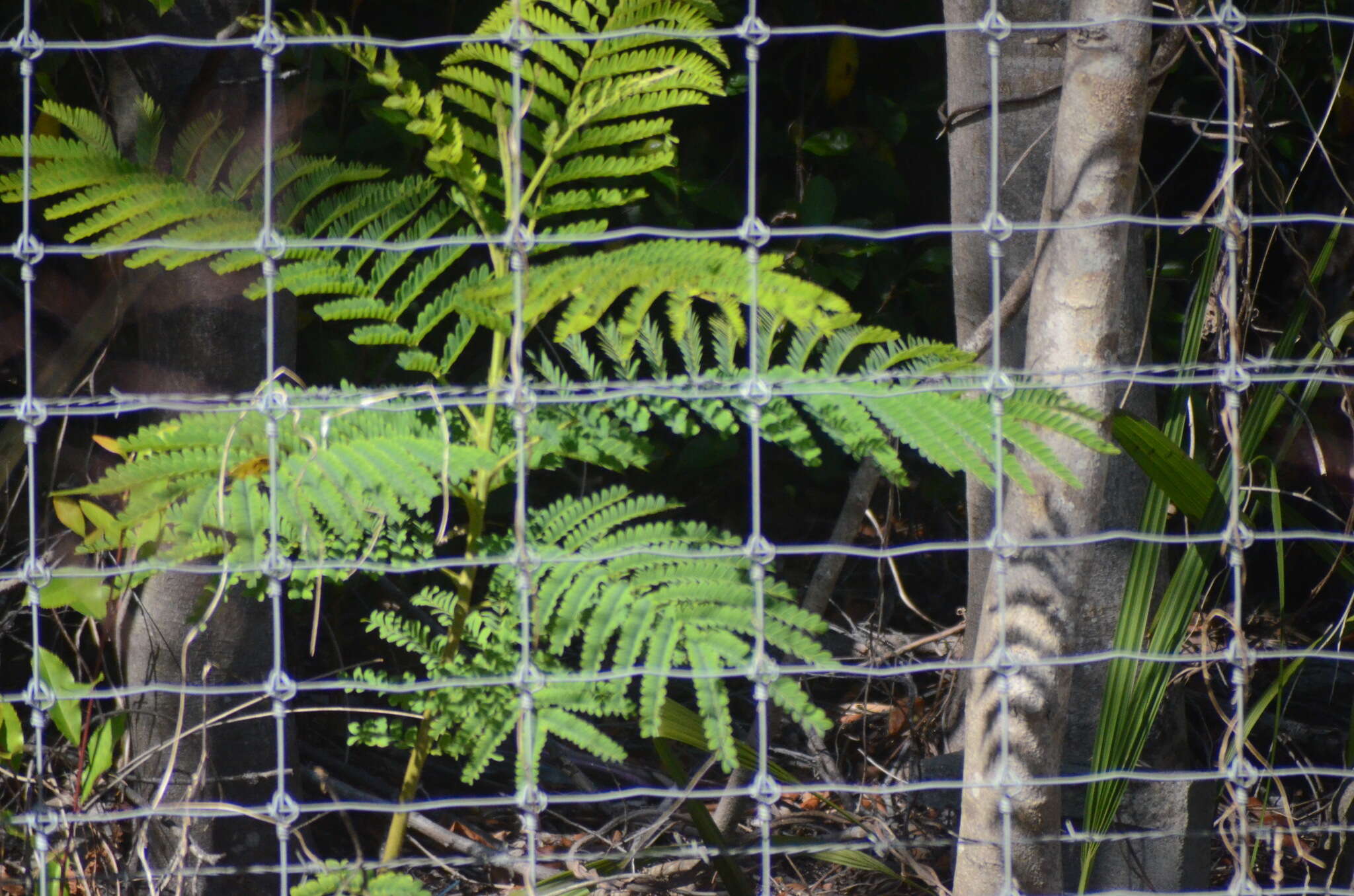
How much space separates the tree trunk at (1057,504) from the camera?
166cm

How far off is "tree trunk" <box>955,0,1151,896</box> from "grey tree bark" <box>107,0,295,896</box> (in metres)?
1.10

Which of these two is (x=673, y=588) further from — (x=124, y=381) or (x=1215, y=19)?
(x=124, y=381)

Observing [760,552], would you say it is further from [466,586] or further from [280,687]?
[280,687]

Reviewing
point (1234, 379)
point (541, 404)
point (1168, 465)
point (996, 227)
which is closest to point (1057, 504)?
point (1168, 465)

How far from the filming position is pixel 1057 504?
5.74ft

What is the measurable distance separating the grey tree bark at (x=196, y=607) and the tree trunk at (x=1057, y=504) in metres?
1.10

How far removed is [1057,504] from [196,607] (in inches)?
52.3

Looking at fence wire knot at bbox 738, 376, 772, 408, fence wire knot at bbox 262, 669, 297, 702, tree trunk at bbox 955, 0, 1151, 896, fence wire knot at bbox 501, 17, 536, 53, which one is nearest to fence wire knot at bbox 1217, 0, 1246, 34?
tree trunk at bbox 955, 0, 1151, 896

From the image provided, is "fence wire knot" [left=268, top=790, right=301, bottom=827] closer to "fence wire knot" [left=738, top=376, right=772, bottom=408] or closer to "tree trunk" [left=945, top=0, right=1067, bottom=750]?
"fence wire knot" [left=738, top=376, right=772, bottom=408]

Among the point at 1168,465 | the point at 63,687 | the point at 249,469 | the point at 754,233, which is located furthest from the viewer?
the point at 63,687

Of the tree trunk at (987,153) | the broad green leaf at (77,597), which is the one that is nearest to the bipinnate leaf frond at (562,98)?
the tree trunk at (987,153)

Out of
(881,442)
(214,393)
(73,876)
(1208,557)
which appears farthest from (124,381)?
(1208,557)

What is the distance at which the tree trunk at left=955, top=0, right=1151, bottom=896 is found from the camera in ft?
5.43

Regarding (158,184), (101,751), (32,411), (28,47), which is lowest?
(101,751)
